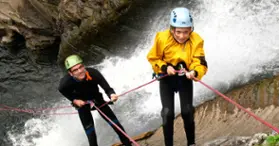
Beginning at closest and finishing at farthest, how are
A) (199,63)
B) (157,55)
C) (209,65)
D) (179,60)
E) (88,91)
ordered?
(199,63), (179,60), (157,55), (88,91), (209,65)

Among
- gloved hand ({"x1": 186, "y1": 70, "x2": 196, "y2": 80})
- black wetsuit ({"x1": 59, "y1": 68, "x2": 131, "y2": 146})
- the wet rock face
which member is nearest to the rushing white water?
the wet rock face

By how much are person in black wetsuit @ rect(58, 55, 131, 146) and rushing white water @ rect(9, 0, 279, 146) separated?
8.80ft

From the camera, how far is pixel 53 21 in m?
13.1

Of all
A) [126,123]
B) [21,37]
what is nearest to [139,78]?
[126,123]

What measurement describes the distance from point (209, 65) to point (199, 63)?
4.75m

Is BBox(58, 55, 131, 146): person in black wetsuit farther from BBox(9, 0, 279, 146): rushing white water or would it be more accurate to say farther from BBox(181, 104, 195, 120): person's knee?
BBox(9, 0, 279, 146): rushing white water

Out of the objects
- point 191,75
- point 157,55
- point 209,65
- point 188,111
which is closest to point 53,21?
point 209,65

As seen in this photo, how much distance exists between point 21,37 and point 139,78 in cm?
703

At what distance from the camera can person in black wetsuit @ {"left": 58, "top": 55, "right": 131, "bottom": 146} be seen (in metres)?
4.54

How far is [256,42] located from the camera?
8.55m

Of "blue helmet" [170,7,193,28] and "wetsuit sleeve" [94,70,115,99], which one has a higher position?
"blue helmet" [170,7,193,28]

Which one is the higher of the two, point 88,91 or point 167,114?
point 88,91

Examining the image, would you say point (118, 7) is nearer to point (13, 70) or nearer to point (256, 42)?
point (256, 42)

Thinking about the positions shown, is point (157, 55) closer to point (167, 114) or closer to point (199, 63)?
point (199, 63)
